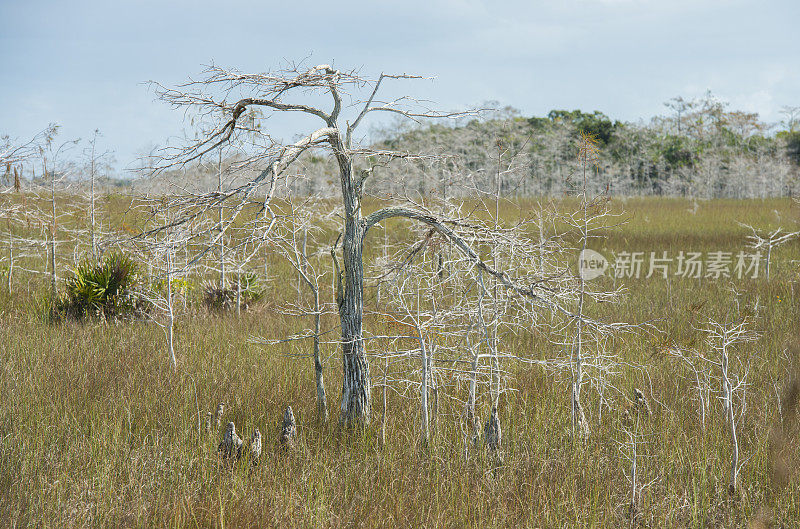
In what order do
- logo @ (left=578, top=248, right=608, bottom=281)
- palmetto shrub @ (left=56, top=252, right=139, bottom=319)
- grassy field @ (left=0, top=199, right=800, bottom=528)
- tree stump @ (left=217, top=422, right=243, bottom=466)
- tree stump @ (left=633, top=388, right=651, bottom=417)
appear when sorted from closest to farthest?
grassy field @ (left=0, top=199, right=800, bottom=528)
tree stump @ (left=217, top=422, right=243, bottom=466)
tree stump @ (left=633, top=388, right=651, bottom=417)
palmetto shrub @ (left=56, top=252, right=139, bottom=319)
logo @ (left=578, top=248, right=608, bottom=281)

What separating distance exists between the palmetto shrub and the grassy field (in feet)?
5.38

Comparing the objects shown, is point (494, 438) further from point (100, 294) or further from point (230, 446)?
point (100, 294)

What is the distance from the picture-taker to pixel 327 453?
4770 mm

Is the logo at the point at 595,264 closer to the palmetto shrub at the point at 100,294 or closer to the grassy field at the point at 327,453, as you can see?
the grassy field at the point at 327,453

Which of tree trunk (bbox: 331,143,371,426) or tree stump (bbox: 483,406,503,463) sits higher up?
tree trunk (bbox: 331,143,371,426)

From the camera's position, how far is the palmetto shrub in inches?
376

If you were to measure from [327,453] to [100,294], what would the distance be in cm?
650

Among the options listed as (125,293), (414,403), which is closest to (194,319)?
(125,293)

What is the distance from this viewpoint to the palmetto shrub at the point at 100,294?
9.55 meters

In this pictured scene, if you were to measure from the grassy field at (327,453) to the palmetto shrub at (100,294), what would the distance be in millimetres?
1639

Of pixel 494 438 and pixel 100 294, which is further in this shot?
pixel 100 294

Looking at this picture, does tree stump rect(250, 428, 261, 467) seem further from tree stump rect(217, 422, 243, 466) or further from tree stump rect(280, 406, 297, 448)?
tree stump rect(280, 406, 297, 448)

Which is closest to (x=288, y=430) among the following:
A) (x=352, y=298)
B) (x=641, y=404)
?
(x=352, y=298)

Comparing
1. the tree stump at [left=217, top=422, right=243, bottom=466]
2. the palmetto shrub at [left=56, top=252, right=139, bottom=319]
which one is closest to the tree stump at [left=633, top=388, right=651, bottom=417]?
the tree stump at [left=217, top=422, right=243, bottom=466]
